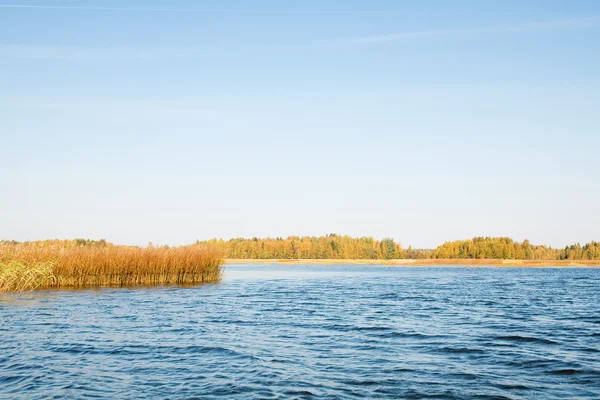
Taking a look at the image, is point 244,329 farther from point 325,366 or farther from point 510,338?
point 510,338

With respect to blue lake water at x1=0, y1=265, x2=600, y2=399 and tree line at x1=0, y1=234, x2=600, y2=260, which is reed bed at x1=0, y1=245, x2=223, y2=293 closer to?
blue lake water at x1=0, y1=265, x2=600, y2=399

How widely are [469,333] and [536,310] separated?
10.4m

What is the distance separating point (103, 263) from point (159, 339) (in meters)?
22.9

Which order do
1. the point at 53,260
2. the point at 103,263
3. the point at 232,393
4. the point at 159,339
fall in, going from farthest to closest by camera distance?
the point at 103,263 → the point at 53,260 → the point at 159,339 → the point at 232,393

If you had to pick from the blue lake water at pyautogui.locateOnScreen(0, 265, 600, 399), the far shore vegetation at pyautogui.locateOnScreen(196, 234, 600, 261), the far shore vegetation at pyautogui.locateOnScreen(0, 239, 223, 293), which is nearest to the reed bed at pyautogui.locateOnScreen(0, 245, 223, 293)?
the far shore vegetation at pyautogui.locateOnScreen(0, 239, 223, 293)

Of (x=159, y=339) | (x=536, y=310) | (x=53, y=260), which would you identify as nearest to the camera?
(x=159, y=339)

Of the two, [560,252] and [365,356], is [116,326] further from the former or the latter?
[560,252]

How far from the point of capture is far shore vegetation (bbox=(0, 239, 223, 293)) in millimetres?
34344

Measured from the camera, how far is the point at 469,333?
21250 millimetres

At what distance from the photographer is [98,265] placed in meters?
40.0

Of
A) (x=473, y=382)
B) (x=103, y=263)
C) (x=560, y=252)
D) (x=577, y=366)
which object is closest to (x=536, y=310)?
(x=577, y=366)

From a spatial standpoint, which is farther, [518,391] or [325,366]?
[325,366]

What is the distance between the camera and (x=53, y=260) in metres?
37.0

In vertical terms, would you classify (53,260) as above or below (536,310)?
above
